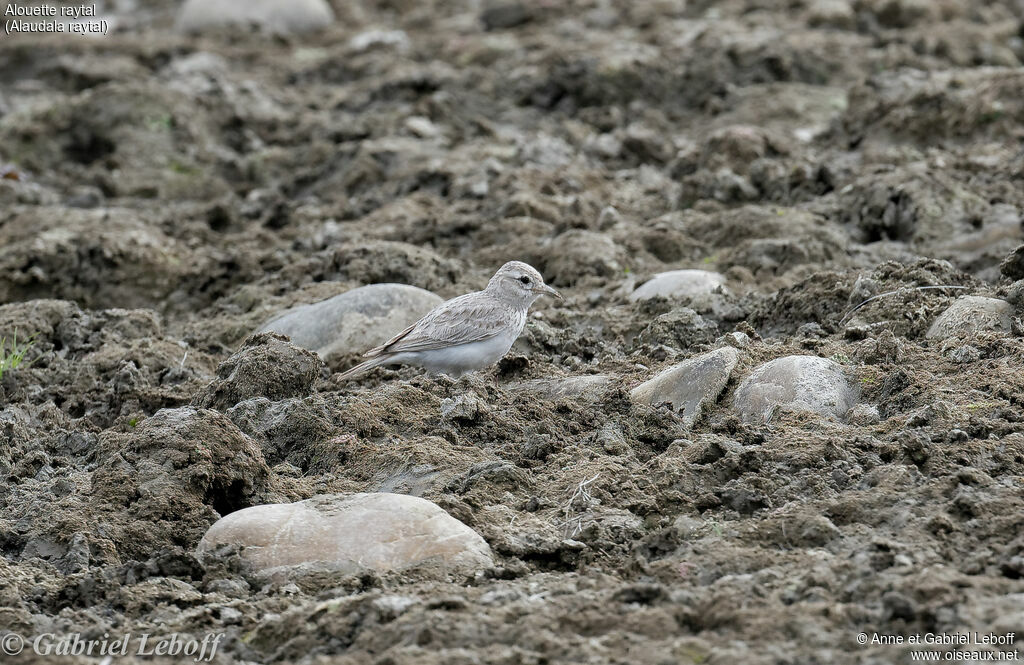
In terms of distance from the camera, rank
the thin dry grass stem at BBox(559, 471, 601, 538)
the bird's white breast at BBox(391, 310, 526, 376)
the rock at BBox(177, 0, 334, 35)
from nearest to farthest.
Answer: the thin dry grass stem at BBox(559, 471, 601, 538), the bird's white breast at BBox(391, 310, 526, 376), the rock at BBox(177, 0, 334, 35)

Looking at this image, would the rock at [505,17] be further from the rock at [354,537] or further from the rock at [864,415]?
the rock at [354,537]

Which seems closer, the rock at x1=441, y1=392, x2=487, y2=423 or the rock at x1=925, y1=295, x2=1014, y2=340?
the rock at x1=441, y1=392, x2=487, y2=423

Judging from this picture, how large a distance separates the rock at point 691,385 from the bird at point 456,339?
1.27 meters

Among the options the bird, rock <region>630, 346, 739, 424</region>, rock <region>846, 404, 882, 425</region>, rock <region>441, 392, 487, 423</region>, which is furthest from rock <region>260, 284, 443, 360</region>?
rock <region>846, 404, 882, 425</region>

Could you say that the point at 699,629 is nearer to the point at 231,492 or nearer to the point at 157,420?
the point at 231,492

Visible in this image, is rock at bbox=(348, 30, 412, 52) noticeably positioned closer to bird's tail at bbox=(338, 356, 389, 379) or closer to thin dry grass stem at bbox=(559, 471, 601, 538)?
bird's tail at bbox=(338, 356, 389, 379)

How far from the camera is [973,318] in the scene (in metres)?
7.96

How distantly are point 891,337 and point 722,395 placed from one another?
45.4 inches

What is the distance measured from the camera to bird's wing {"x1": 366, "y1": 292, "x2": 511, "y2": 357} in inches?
334

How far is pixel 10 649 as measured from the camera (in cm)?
531

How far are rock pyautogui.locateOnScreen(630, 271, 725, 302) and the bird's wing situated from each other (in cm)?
155

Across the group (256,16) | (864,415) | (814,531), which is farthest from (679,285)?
(256,16)
